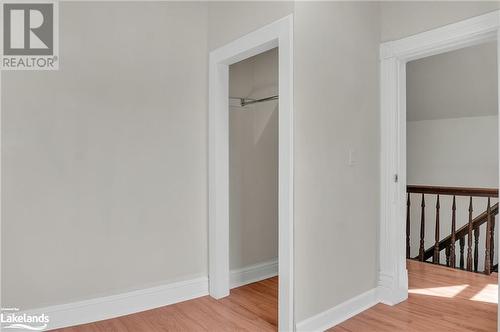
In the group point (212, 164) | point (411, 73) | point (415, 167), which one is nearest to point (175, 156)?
point (212, 164)

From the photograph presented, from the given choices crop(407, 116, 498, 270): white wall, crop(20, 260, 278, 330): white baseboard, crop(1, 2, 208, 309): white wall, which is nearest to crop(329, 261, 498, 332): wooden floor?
crop(20, 260, 278, 330): white baseboard

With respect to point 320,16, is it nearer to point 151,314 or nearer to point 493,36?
point 493,36

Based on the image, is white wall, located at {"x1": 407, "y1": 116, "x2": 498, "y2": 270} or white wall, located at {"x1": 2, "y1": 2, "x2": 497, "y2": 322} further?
white wall, located at {"x1": 407, "y1": 116, "x2": 498, "y2": 270}

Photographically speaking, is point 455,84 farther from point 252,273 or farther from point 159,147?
point 159,147

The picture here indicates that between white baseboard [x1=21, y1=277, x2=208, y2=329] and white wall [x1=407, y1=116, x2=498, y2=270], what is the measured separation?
166 inches

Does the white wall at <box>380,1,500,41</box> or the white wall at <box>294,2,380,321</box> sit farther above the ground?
the white wall at <box>380,1,500,41</box>

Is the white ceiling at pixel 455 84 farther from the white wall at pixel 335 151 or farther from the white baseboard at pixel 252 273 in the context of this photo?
the white baseboard at pixel 252 273

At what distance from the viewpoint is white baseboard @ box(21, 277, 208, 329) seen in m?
2.35

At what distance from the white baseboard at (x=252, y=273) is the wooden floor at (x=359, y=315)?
0.22 ft

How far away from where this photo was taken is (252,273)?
329 centimetres

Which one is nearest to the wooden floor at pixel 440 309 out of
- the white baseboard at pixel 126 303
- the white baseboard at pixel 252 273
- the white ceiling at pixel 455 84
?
the white baseboard at pixel 252 273

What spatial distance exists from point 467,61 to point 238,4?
275 cm

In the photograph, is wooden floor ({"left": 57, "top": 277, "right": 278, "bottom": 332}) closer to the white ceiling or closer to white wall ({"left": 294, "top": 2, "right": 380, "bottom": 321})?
white wall ({"left": 294, "top": 2, "right": 380, "bottom": 321})

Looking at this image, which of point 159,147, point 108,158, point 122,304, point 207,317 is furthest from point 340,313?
point 108,158
